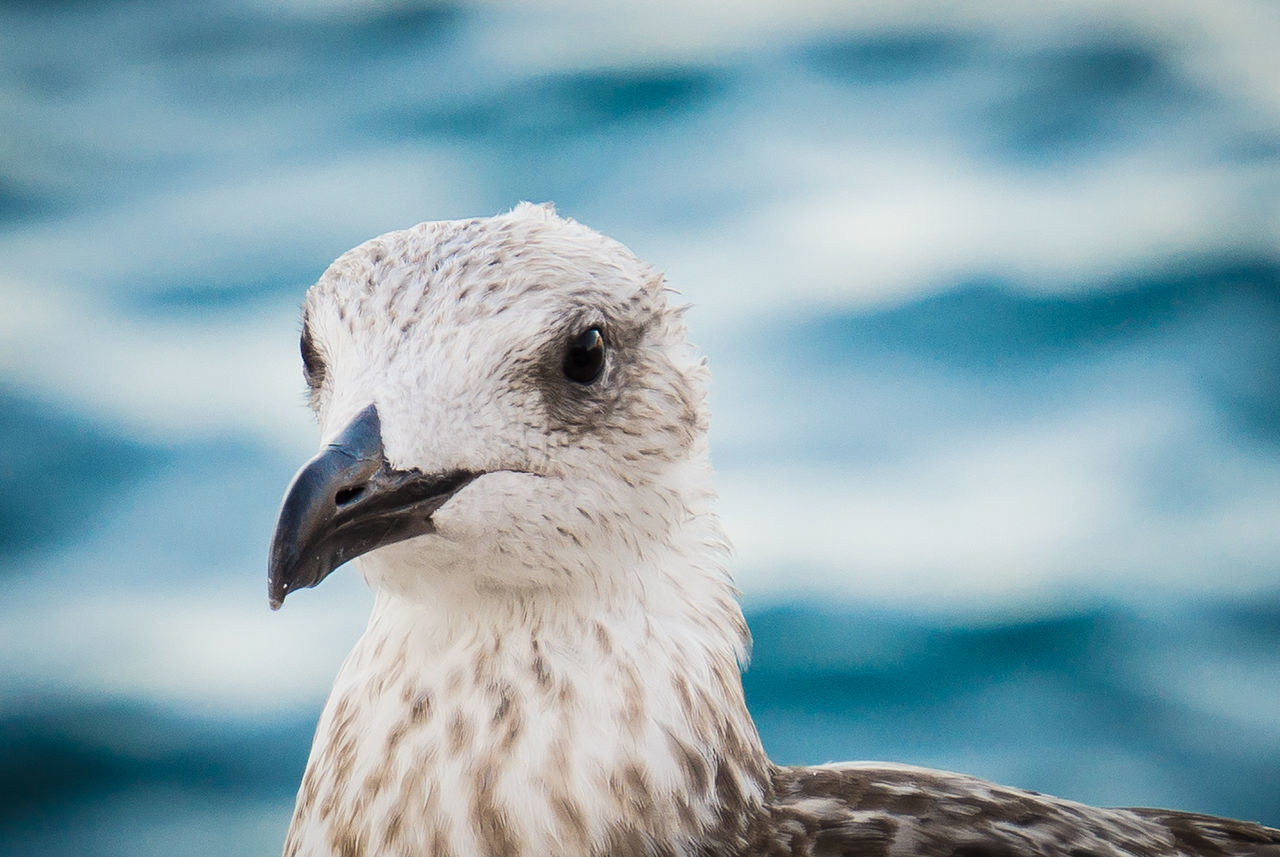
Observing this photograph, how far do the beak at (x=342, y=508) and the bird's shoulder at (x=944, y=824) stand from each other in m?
0.86

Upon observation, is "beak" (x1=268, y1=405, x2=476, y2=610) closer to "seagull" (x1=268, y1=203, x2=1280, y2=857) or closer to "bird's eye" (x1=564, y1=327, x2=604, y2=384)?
"seagull" (x1=268, y1=203, x2=1280, y2=857)

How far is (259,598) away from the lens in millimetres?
5078

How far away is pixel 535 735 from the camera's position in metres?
2.16

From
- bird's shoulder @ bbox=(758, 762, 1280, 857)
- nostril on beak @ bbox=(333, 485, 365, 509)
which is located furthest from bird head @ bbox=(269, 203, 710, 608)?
bird's shoulder @ bbox=(758, 762, 1280, 857)

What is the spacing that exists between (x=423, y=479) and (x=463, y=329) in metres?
0.23

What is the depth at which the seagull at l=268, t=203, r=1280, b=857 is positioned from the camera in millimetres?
2004

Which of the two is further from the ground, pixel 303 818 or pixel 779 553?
pixel 779 553

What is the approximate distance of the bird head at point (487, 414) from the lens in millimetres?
1898

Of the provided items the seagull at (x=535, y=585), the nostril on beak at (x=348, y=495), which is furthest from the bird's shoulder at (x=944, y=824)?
the nostril on beak at (x=348, y=495)

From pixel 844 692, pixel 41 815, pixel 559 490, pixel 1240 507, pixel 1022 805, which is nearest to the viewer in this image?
pixel 559 490

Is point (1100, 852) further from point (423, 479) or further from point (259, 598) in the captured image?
point (259, 598)

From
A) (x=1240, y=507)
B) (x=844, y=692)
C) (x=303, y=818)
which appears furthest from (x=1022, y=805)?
(x=1240, y=507)

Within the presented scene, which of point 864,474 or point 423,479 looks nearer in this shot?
point 423,479

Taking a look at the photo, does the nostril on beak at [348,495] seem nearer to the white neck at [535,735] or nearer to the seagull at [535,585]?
the seagull at [535,585]
